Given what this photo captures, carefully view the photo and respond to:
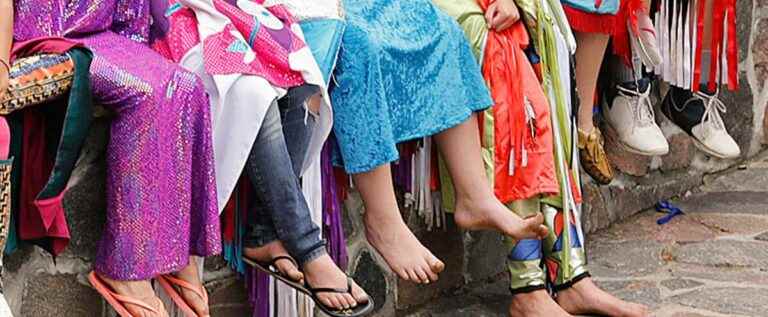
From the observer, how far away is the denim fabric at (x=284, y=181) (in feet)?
8.88

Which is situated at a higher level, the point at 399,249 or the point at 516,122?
the point at 516,122

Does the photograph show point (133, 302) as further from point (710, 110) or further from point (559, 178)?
point (710, 110)

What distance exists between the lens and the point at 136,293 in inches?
99.2

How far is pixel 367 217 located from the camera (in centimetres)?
304

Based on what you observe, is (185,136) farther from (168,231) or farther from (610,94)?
(610,94)

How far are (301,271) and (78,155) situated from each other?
56 centimetres

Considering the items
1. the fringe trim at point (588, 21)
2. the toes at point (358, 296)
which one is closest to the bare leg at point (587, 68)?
the fringe trim at point (588, 21)

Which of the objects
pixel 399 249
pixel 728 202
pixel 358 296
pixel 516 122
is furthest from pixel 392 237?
pixel 728 202

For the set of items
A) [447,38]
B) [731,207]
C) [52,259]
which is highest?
[447,38]

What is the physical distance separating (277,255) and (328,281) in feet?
0.37

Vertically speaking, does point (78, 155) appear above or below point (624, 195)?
above

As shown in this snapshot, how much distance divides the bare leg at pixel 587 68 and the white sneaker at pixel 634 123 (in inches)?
9.8

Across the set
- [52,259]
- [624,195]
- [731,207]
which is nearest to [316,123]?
[52,259]

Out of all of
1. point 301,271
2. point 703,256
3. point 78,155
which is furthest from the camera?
point 703,256
